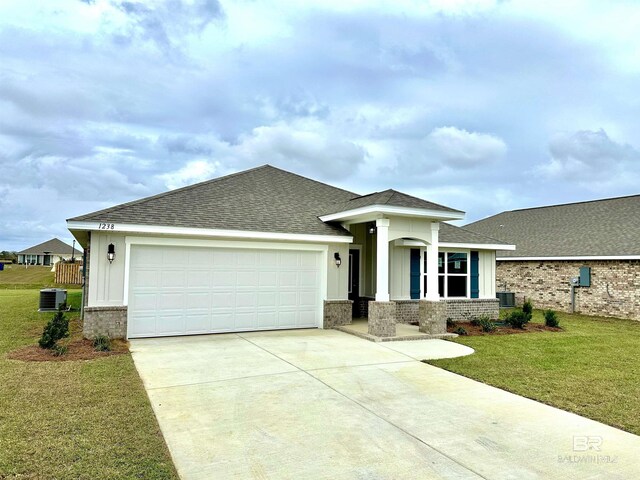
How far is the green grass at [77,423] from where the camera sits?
3.70 meters

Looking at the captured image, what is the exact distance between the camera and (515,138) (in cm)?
1805

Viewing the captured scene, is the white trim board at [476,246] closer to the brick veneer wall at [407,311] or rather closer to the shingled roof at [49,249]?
the brick veneer wall at [407,311]

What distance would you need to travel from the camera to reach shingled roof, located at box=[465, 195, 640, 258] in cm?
1775

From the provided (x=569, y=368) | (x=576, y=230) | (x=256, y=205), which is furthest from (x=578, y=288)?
(x=256, y=205)

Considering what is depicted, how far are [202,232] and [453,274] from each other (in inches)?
353

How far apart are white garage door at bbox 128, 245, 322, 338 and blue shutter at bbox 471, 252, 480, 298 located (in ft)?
20.4

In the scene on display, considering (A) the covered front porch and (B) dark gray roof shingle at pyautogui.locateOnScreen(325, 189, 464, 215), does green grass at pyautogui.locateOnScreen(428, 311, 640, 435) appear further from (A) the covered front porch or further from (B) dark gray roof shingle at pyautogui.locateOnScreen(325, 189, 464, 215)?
(B) dark gray roof shingle at pyautogui.locateOnScreen(325, 189, 464, 215)

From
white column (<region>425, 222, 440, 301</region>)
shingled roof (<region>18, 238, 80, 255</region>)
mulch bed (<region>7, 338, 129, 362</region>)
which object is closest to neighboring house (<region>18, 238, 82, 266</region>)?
shingled roof (<region>18, 238, 80, 255</region>)

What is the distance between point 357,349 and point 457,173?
19.2 m

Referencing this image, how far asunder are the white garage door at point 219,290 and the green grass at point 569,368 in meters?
4.60

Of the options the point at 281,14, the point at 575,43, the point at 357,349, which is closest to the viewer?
the point at 357,349

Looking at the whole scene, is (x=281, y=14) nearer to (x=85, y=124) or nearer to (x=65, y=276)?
(x=85, y=124)

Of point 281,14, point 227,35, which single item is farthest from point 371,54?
point 227,35

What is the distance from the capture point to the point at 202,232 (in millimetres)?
10625
